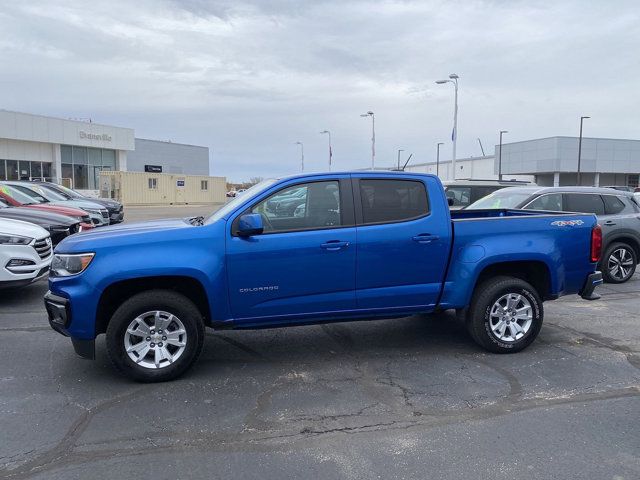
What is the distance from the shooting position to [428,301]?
5379 millimetres

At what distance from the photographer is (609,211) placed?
9914 mm

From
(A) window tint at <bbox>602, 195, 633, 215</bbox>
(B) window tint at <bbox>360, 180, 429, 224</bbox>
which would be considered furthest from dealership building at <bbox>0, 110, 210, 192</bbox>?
(B) window tint at <bbox>360, 180, 429, 224</bbox>

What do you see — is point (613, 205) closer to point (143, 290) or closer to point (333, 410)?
point (333, 410)

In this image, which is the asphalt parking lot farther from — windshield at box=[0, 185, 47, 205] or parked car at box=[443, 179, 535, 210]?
windshield at box=[0, 185, 47, 205]

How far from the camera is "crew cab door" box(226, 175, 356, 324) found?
4844 mm

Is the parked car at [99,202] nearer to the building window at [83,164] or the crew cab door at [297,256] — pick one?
the crew cab door at [297,256]

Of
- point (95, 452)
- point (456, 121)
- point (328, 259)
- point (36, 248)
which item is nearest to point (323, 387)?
point (328, 259)

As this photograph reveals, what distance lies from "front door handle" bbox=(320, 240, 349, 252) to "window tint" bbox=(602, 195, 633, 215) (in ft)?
23.0

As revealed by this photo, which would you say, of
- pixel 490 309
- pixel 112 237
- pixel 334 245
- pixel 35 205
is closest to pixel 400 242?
pixel 334 245

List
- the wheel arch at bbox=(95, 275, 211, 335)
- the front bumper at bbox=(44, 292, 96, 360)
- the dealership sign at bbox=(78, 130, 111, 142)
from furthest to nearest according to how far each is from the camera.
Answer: the dealership sign at bbox=(78, 130, 111, 142) < the wheel arch at bbox=(95, 275, 211, 335) < the front bumper at bbox=(44, 292, 96, 360)

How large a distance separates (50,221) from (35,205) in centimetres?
298

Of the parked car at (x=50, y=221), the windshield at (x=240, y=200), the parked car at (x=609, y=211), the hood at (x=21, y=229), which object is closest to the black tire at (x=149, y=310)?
the windshield at (x=240, y=200)

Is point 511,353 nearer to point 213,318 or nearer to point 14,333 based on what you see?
point 213,318

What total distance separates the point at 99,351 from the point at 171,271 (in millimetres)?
1751
